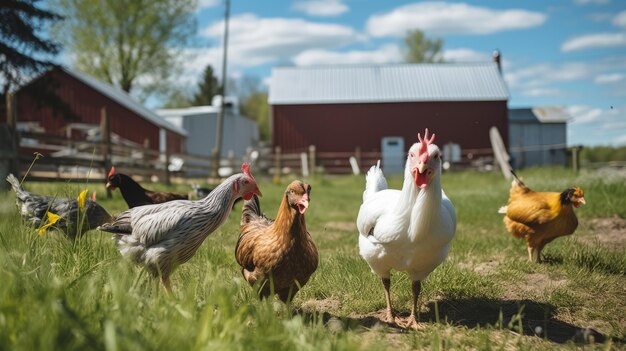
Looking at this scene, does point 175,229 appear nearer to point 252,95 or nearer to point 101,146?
point 101,146

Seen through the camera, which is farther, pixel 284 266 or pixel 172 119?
pixel 172 119

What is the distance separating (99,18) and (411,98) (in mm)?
20939

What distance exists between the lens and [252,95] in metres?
70.2

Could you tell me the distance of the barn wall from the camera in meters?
28.5

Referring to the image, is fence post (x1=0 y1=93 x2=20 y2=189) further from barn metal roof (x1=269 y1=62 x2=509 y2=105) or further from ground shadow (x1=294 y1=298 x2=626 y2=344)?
barn metal roof (x1=269 y1=62 x2=509 y2=105)

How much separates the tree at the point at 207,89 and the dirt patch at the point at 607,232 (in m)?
56.6

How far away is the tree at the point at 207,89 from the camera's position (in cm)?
6116

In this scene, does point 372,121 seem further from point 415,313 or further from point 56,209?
point 415,313

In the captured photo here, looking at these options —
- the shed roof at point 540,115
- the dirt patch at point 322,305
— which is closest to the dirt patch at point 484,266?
the dirt patch at point 322,305

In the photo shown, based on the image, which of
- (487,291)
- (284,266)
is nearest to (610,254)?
(487,291)

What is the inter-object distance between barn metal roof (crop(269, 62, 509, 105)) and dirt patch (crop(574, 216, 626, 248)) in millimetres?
21371

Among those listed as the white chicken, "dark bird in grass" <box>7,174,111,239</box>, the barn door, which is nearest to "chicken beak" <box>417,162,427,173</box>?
the white chicken

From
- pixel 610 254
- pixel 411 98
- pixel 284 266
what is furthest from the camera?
pixel 411 98

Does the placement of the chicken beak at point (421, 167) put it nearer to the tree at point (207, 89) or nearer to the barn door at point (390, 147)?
the barn door at point (390, 147)
